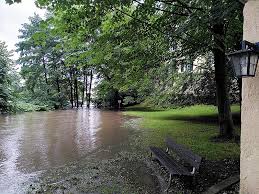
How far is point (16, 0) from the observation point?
5445 mm

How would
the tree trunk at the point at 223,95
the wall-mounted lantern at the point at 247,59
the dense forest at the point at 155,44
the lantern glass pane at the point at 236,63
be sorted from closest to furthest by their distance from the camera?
1. the wall-mounted lantern at the point at 247,59
2. the lantern glass pane at the point at 236,63
3. the dense forest at the point at 155,44
4. the tree trunk at the point at 223,95

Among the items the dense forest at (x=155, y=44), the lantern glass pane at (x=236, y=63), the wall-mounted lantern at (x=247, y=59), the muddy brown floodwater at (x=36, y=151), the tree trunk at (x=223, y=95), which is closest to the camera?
the wall-mounted lantern at (x=247, y=59)

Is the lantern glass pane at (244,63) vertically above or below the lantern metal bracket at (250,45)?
below

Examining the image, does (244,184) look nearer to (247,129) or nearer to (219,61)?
(247,129)

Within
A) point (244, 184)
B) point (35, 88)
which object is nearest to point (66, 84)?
point (35, 88)

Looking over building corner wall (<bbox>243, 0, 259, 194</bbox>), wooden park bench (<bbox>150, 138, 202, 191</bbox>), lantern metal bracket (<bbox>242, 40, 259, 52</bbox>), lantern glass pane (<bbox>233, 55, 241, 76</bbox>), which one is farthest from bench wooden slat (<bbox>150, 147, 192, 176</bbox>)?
lantern metal bracket (<bbox>242, 40, 259, 52</bbox>)

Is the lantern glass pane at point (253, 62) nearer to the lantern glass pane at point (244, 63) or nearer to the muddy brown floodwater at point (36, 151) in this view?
the lantern glass pane at point (244, 63)

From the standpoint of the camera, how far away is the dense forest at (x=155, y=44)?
24.3 ft

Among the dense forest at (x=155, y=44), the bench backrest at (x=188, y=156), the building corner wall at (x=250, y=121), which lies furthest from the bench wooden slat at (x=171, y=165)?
the dense forest at (x=155, y=44)

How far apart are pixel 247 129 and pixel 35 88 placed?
47453 mm

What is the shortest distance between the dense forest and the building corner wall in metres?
2.06

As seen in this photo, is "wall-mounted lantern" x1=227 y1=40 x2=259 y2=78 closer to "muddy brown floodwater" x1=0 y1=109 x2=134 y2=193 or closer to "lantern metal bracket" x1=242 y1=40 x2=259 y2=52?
"lantern metal bracket" x1=242 y1=40 x2=259 y2=52

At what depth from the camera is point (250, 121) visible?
4305mm

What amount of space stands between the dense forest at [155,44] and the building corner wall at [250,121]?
2060 millimetres
